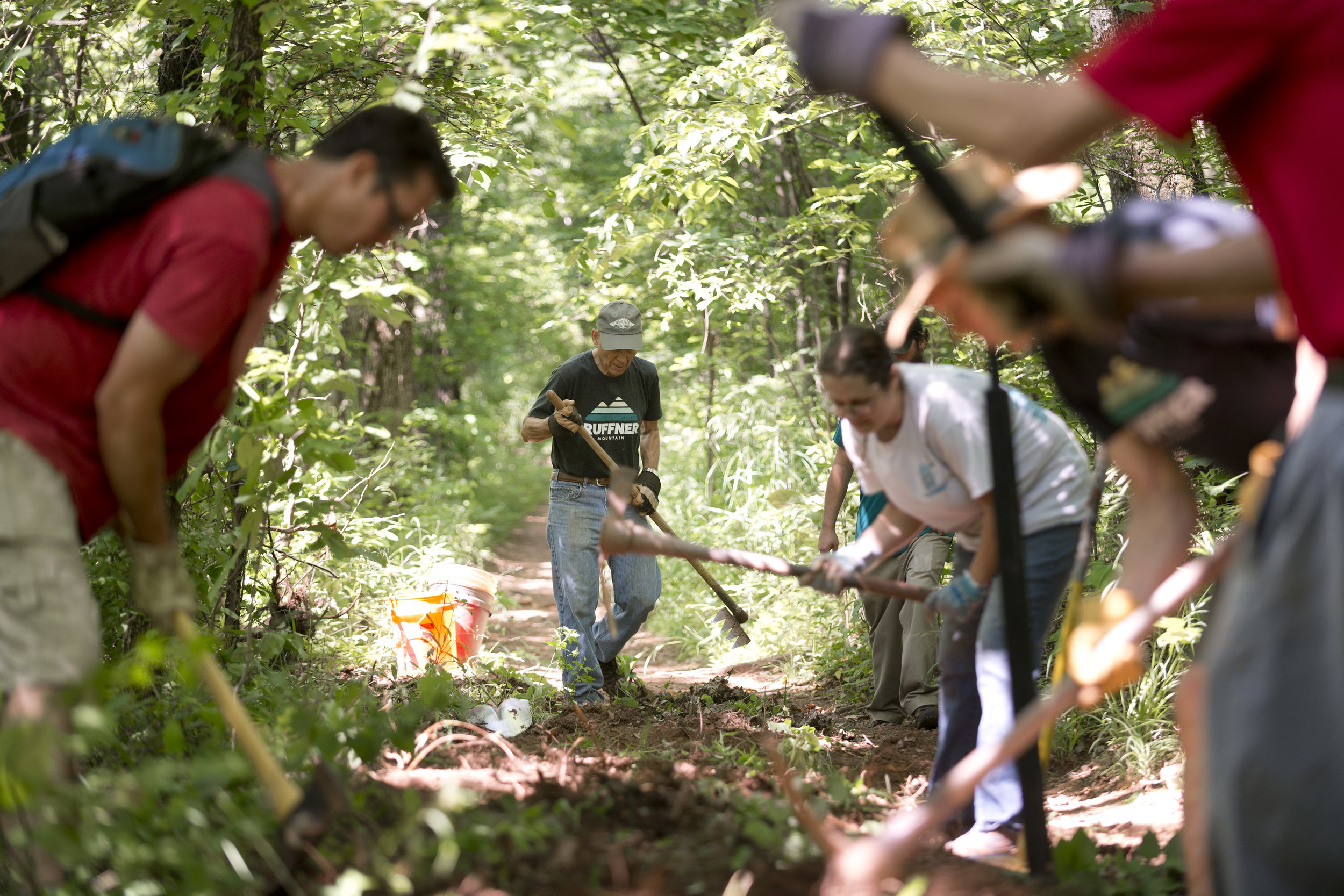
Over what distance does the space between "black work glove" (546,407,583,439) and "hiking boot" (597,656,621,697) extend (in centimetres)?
139

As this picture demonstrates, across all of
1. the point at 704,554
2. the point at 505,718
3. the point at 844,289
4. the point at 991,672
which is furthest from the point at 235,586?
the point at 844,289

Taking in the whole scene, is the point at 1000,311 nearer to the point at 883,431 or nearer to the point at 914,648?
the point at 883,431

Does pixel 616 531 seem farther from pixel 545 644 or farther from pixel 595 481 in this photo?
pixel 545 644

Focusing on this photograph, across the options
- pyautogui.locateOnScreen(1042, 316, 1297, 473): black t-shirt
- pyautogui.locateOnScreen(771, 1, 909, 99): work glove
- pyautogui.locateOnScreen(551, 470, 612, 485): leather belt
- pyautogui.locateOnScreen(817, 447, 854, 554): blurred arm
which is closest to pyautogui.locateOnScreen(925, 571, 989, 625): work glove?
pyautogui.locateOnScreen(1042, 316, 1297, 473): black t-shirt

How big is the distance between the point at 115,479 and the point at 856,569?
225cm

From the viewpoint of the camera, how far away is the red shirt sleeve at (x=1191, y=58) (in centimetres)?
145

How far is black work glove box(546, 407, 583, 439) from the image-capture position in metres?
6.10

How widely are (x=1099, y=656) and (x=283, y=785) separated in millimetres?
1794

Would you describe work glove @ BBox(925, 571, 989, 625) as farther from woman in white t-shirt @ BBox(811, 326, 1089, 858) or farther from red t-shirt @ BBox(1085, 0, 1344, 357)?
red t-shirt @ BBox(1085, 0, 1344, 357)

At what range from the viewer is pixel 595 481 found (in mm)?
6207

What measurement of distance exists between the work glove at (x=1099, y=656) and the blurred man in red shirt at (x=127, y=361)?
1.81 metres

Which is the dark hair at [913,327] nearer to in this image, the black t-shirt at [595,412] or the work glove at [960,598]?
the black t-shirt at [595,412]

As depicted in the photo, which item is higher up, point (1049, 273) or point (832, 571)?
point (1049, 273)

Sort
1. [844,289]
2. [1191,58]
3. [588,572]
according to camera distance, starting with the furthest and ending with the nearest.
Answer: [844,289], [588,572], [1191,58]
